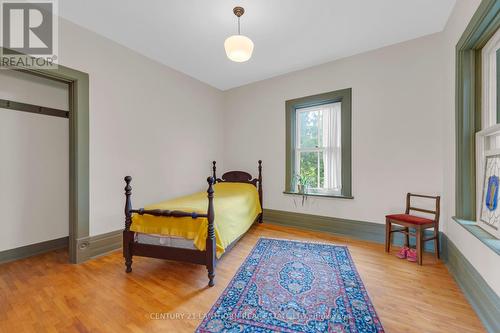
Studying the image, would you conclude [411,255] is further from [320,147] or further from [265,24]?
[265,24]

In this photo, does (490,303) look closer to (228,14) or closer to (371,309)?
(371,309)

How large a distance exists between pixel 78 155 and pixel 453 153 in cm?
415

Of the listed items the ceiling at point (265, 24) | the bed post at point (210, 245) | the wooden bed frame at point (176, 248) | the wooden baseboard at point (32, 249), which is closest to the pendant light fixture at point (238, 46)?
the ceiling at point (265, 24)

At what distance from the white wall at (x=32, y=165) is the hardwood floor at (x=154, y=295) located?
0.40 metres

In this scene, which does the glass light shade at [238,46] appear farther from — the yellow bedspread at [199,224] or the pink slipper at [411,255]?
the pink slipper at [411,255]

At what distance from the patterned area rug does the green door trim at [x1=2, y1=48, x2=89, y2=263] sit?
1943 millimetres

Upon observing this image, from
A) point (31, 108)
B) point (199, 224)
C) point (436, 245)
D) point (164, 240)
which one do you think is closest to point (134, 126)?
point (31, 108)

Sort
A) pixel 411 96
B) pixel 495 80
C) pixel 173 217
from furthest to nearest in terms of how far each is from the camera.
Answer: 1. pixel 411 96
2. pixel 173 217
3. pixel 495 80

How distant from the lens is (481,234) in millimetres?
1644

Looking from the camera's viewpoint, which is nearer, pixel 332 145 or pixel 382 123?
pixel 382 123

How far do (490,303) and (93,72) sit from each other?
14.2ft

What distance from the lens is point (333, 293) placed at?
74.0 inches

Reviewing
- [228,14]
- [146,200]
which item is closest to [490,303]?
[228,14]

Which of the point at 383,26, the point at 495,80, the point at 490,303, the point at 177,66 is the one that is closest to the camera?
the point at 490,303
